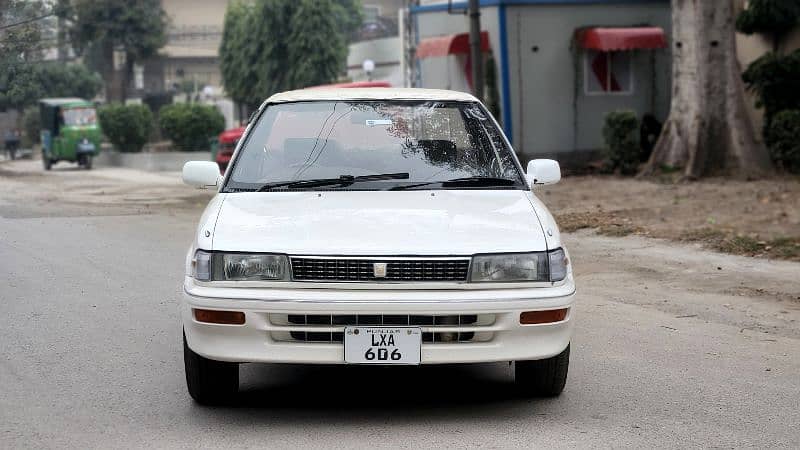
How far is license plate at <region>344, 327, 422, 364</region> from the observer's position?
5941 millimetres

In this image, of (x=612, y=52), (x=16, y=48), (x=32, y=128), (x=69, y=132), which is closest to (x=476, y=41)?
(x=612, y=52)

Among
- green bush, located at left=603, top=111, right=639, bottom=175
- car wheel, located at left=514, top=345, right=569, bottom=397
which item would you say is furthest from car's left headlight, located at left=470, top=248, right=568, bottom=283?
green bush, located at left=603, top=111, right=639, bottom=175

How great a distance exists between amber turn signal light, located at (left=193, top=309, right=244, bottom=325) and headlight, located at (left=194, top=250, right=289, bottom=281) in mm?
156

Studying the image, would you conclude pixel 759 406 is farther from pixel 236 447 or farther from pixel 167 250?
pixel 167 250

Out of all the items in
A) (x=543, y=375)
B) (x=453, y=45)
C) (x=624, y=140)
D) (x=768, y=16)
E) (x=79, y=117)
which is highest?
(x=768, y=16)

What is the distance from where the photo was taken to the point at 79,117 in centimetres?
4203

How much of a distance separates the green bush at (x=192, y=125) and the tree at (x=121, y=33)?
532 inches

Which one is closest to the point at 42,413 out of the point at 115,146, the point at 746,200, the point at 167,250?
the point at 167,250

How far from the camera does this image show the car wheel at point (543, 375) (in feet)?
21.5

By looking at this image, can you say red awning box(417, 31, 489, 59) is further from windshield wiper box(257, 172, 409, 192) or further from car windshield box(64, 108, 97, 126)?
windshield wiper box(257, 172, 409, 192)

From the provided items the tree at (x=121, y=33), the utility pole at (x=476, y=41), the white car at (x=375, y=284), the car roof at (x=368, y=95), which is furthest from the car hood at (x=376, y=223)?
the tree at (x=121, y=33)

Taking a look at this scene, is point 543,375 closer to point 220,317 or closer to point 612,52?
point 220,317

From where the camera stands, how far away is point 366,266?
5.95 metres

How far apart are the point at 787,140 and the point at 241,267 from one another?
1665cm
